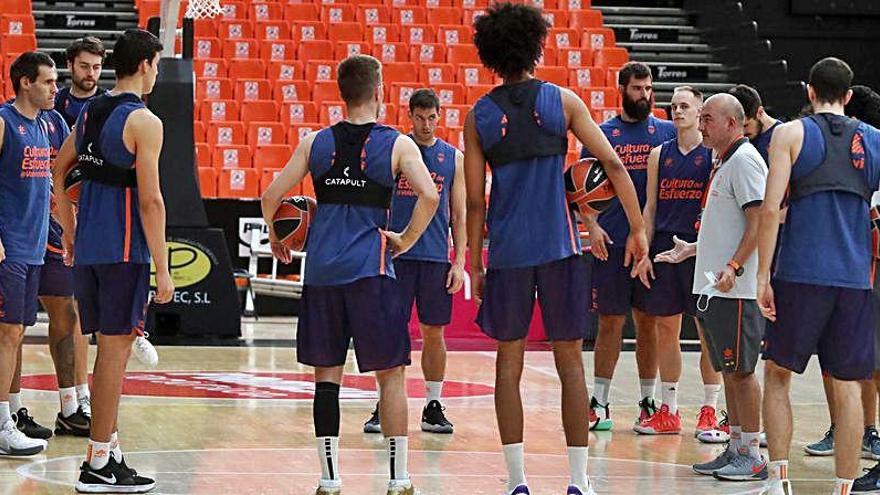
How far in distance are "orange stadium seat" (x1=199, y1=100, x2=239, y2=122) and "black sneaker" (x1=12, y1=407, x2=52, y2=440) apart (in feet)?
35.5

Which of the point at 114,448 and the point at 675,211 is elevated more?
the point at 675,211

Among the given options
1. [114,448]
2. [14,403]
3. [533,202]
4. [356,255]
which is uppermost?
[533,202]

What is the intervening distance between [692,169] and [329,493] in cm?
325

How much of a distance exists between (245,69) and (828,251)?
46.1ft

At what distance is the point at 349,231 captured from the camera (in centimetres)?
630

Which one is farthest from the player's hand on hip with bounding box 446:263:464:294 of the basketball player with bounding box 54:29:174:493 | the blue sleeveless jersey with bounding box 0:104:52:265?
the blue sleeveless jersey with bounding box 0:104:52:265

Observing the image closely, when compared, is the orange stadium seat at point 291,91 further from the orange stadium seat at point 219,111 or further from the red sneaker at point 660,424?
the red sneaker at point 660,424

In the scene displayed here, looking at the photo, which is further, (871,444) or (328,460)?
(871,444)

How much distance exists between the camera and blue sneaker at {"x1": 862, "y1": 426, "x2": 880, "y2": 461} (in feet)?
26.3

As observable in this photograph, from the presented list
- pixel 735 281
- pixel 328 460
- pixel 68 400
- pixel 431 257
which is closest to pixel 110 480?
pixel 328 460

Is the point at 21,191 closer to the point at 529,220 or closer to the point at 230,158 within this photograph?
the point at 529,220

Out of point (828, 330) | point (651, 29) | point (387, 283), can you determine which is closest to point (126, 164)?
point (387, 283)

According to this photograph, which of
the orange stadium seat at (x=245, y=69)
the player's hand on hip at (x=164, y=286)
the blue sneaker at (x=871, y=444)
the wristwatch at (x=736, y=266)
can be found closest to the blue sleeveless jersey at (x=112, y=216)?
the player's hand on hip at (x=164, y=286)

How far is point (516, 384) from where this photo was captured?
6.32 meters
